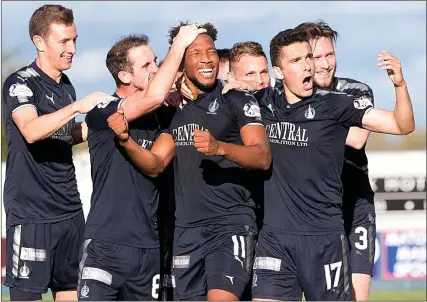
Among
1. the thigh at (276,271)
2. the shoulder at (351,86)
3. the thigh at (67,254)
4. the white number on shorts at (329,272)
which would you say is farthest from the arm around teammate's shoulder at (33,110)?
the shoulder at (351,86)

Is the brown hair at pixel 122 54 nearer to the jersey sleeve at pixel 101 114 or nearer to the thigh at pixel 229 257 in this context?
the jersey sleeve at pixel 101 114

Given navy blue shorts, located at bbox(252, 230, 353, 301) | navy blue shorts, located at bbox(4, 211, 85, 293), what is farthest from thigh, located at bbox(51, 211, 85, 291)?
navy blue shorts, located at bbox(252, 230, 353, 301)

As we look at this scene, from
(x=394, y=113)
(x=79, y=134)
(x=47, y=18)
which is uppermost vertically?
(x=47, y=18)

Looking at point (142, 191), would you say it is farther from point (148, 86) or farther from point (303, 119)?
point (303, 119)

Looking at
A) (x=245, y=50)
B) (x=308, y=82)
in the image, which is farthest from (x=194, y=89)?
(x=245, y=50)

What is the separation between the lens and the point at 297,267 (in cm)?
955

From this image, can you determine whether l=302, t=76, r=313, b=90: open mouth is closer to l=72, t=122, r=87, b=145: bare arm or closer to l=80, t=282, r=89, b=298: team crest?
l=72, t=122, r=87, b=145: bare arm

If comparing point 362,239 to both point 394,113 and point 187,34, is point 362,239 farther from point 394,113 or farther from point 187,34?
point 187,34

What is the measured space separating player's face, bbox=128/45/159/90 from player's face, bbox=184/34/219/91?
0.69 m

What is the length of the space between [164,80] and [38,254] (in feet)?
7.33

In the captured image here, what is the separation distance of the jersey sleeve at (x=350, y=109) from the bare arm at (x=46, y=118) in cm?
206

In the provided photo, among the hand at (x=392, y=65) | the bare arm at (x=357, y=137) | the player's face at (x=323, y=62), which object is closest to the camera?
the hand at (x=392, y=65)

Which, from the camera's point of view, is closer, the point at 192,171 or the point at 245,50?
the point at 192,171

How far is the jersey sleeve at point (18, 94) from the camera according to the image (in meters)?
10.0
